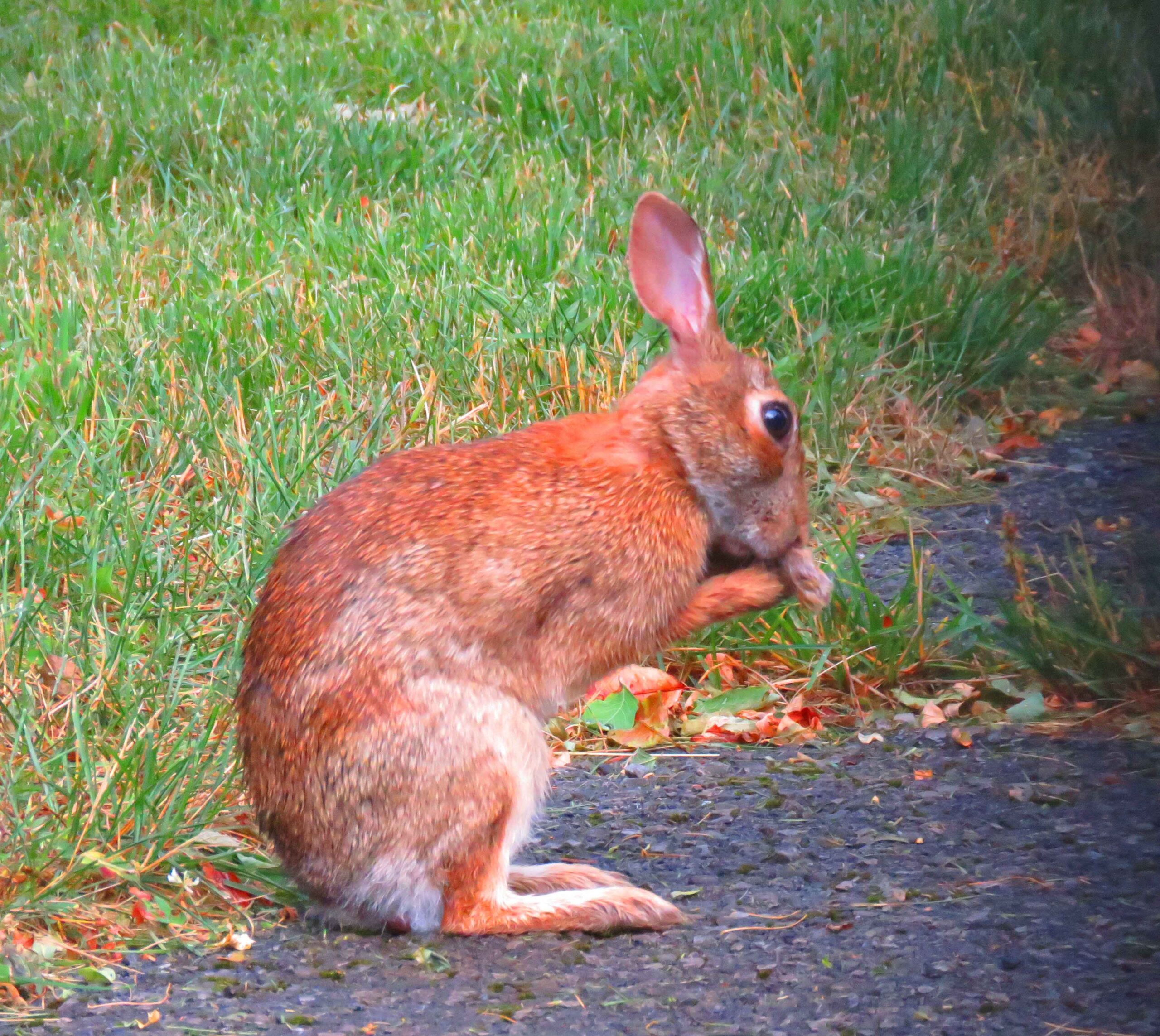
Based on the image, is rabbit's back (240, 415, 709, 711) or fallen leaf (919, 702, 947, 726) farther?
fallen leaf (919, 702, 947, 726)

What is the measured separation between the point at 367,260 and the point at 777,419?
2.97 m

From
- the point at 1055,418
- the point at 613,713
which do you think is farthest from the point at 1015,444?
the point at 613,713

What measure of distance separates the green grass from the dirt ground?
1.32ft

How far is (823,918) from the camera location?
3.03m

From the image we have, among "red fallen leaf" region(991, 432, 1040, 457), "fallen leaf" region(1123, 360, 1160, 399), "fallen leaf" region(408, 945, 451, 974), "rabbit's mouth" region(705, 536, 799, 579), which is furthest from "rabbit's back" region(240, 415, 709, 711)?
"red fallen leaf" region(991, 432, 1040, 457)

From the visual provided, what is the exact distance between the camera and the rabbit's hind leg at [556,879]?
129 inches

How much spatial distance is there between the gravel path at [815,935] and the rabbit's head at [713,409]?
2.05 ft

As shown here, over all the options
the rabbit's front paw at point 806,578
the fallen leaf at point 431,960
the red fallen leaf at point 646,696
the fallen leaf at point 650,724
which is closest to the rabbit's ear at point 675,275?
the rabbit's front paw at point 806,578

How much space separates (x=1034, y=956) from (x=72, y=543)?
2489 millimetres

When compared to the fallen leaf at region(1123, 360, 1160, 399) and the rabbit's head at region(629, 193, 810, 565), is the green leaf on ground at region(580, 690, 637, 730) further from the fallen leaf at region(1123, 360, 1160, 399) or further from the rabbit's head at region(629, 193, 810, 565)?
the fallen leaf at region(1123, 360, 1160, 399)

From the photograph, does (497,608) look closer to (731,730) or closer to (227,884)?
(227,884)

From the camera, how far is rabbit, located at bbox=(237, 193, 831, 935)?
3002mm

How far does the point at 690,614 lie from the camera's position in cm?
338

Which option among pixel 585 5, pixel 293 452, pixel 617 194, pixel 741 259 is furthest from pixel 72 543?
pixel 585 5
